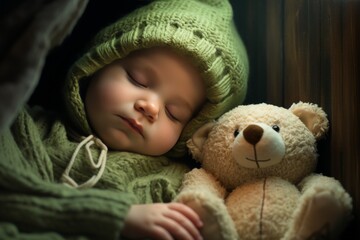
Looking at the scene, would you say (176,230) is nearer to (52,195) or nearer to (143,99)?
(52,195)

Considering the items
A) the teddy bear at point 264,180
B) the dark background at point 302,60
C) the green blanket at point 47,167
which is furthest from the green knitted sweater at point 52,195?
the dark background at point 302,60

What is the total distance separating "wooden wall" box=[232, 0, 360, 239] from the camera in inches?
33.0

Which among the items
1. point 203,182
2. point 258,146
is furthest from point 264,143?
point 203,182

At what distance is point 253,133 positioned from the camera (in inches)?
33.5

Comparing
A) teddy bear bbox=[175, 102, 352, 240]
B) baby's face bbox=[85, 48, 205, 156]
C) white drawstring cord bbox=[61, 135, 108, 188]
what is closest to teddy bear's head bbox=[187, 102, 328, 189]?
teddy bear bbox=[175, 102, 352, 240]

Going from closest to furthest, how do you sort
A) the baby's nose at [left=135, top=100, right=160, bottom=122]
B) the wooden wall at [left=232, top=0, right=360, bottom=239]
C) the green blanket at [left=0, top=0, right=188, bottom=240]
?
1. the green blanket at [left=0, top=0, right=188, bottom=240]
2. the wooden wall at [left=232, top=0, right=360, bottom=239]
3. the baby's nose at [left=135, top=100, right=160, bottom=122]

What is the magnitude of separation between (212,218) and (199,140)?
260 millimetres

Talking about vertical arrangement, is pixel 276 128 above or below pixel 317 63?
below

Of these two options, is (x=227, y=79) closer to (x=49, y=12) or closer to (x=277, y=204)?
(x=277, y=204)

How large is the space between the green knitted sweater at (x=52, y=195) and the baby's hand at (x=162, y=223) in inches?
1.0

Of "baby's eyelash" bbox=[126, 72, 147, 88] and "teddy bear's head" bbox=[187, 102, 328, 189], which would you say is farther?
"baby's eyelash" bbox=[126, 72, 147, 88]

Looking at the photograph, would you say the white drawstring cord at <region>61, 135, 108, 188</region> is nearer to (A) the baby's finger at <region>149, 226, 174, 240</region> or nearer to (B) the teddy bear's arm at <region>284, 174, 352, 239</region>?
(A) the baby's finger at <region>149, 226, 174, 240</region>

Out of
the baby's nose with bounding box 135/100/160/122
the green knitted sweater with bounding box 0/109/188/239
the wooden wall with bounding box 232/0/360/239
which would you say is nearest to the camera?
the green knitted sweater with bounding box 0/109/188/239

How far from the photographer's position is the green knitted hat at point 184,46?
Result: 991 mm
